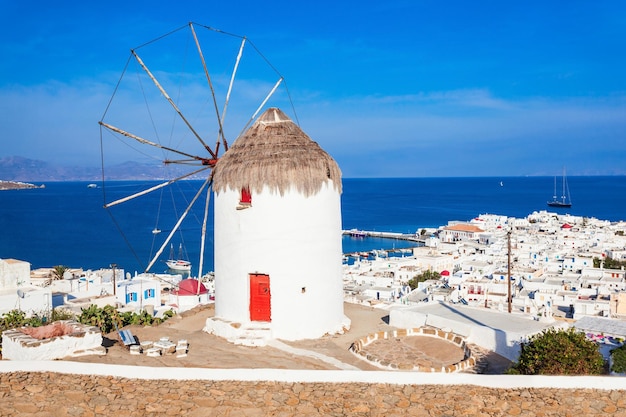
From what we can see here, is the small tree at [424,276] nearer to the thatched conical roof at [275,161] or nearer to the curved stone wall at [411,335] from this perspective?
the curved stone wall at [411,335]

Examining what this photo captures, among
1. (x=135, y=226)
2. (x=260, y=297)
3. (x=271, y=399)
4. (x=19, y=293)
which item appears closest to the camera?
(x=271, y=399)

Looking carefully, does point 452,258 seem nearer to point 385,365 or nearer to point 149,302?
point 149,302

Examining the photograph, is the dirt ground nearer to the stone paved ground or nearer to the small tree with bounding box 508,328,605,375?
the stone paved ground

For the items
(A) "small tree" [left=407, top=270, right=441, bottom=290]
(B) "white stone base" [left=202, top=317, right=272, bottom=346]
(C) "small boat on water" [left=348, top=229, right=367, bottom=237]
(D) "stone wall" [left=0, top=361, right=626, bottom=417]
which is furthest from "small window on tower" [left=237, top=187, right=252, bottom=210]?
(C) "small boat on water" [left=348, top=229, right=367, bottom=237]

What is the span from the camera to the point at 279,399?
7.74m

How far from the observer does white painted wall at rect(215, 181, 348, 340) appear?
11.8 metres

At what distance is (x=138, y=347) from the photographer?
32.2 feet

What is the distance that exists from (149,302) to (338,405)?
22.1 m

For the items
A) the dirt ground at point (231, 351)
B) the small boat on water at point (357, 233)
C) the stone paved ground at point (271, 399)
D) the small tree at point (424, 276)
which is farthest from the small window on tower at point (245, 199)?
the small boat on water at point (357, 233)

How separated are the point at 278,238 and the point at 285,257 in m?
0.43

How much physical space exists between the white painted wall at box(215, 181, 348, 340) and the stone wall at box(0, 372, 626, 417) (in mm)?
3841

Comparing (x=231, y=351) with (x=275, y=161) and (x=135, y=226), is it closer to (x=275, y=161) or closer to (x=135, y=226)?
(x=275, y=161)

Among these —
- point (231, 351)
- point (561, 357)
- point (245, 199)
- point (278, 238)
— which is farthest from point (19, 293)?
point (561, 357)

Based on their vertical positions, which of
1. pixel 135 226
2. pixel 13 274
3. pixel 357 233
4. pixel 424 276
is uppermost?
pixel 135 226
